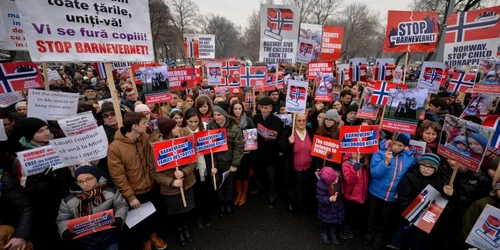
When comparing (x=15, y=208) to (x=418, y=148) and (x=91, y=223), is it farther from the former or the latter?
(x=418, y=148)

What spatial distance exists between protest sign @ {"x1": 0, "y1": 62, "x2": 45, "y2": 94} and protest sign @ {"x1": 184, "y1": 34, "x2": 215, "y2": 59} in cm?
653

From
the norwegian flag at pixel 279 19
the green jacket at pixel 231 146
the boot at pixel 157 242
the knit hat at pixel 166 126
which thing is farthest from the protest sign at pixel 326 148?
the norwegian flag at pixel 279 19

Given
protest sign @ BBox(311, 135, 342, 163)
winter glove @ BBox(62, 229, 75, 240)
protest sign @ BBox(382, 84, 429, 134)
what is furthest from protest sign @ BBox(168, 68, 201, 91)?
protest sign @ BBox(382, 84, 429, 134)

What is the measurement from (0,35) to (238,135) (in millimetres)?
4098

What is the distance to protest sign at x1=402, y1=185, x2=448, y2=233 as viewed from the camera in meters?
2.92

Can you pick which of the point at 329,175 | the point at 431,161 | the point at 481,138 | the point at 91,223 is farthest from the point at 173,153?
the point at 481,138

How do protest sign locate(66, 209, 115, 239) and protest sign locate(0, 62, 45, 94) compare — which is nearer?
protest sign locate(66, 209, 115, 239)

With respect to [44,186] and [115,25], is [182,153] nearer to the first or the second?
[44,186]

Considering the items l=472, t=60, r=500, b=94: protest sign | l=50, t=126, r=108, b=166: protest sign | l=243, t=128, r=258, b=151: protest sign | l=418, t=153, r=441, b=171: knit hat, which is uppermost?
l=472, t=60, r=500, b=94: protest sign

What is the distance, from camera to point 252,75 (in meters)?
6.45

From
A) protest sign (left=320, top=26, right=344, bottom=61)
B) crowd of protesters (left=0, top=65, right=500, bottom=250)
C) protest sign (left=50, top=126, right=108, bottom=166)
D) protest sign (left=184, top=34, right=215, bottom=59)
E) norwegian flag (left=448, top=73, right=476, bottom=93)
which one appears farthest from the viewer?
protest sign (left=184, top=34, right=215, bottom=59)

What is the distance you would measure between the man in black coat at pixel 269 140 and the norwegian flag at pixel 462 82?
6.03m

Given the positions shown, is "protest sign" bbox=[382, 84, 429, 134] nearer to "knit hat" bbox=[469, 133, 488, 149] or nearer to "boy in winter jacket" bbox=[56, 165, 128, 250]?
"knit hat" bbox=[469, 133, 488, 149]

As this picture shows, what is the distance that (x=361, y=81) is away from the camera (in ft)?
30.0
